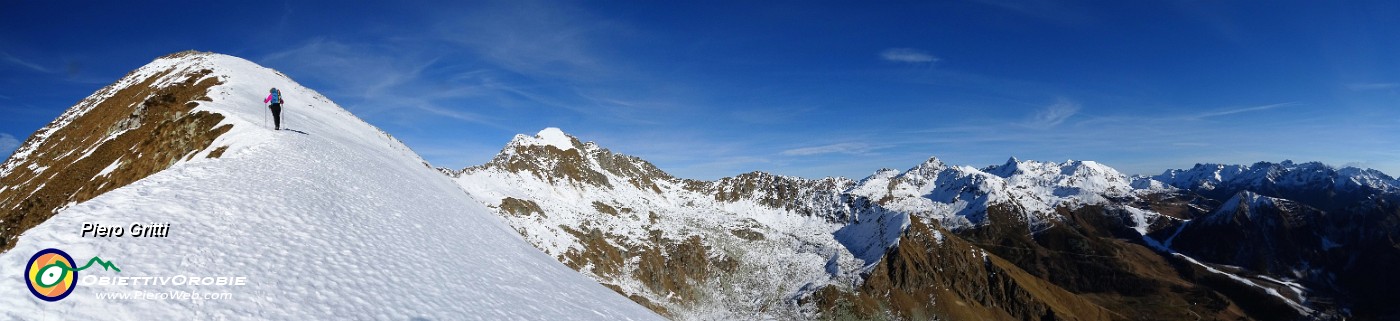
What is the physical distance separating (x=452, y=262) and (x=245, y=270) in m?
7.03

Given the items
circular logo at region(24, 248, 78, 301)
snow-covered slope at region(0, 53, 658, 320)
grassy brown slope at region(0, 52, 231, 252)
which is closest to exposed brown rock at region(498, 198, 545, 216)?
grassy brown slope at region(0, 52, 231, 252)

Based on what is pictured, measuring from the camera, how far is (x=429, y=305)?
1419 cm

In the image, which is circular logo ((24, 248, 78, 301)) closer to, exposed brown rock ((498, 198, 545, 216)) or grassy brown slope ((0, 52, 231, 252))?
grassy brown slope ((0, 52, 231, 252))

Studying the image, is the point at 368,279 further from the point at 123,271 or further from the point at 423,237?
the point at 423,237

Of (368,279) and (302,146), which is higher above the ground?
(302,146)

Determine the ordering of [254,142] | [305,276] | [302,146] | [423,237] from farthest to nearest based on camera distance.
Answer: [302,146]
[254,142]
[423,237]
[305,276]

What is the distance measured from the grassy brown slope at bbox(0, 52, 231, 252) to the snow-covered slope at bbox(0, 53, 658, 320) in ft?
29.1

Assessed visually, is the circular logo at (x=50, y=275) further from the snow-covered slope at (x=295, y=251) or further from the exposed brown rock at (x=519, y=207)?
the exposed brown rock at (x=519, y=207)

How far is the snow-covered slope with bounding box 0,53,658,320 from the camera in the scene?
10.6 metres

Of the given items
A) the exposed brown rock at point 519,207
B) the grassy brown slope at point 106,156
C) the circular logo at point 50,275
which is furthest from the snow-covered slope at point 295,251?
the exposed brown rock at point 519,207

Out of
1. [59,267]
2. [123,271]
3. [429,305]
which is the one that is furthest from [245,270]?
[429,305]

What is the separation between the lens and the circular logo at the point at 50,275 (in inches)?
365

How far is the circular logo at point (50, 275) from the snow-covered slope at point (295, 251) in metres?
0.15

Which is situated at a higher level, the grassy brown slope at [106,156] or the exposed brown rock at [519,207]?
the exposed brown rock at [519,207]
